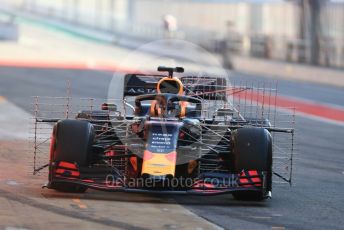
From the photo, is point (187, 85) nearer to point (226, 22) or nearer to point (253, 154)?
point (253, 154)

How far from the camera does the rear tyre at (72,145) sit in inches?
447

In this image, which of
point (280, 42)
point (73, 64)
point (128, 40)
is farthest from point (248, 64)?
point (128, 40)

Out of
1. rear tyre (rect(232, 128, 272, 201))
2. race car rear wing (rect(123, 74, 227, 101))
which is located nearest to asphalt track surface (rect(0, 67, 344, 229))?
rear tyre (rect(232, 128, 272, 201))

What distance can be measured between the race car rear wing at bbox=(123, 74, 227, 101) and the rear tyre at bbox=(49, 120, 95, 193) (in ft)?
8.56

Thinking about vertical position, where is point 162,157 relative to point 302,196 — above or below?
above

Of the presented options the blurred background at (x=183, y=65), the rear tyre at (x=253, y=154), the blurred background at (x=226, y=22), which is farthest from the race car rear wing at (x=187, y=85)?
the blurred background at (x=226, y=22)

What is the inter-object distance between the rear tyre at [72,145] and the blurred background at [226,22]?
98.7ft

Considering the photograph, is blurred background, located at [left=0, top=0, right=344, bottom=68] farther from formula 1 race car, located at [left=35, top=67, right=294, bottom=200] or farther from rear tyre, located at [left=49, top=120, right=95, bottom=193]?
rear tyre, located at [left=49, top=120, right=95, bottom=193]

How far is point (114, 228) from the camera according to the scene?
31.7 ft

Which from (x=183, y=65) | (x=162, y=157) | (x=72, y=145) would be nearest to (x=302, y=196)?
(x=162, y=157)

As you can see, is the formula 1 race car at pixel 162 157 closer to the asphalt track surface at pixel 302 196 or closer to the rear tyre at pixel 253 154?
the rear tyre at pixel 253 154

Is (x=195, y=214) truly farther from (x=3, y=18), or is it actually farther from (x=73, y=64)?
(x=3, y=18)

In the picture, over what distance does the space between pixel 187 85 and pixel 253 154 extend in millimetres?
2665

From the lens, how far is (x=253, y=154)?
1144 centimetres
